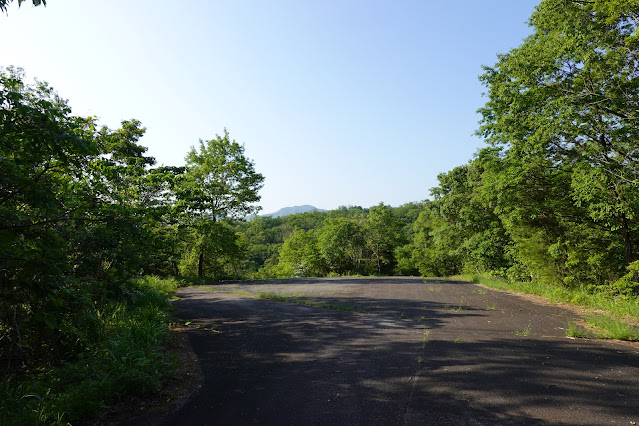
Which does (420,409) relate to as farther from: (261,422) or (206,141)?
(206,141)

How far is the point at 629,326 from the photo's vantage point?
6328 mm

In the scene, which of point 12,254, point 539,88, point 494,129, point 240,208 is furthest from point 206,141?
point 12,254

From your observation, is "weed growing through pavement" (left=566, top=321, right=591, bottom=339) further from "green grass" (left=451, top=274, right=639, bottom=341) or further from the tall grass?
the tall grass

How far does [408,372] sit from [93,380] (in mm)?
4083

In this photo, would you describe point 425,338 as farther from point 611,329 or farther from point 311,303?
point 311,303

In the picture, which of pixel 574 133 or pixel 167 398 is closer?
pixel 167 398

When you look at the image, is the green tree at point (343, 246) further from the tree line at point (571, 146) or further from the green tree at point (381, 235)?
the tree line at point (571, 146)

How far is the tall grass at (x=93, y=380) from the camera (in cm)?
330

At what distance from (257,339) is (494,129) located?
11935mm

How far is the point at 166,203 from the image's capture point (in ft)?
35.5

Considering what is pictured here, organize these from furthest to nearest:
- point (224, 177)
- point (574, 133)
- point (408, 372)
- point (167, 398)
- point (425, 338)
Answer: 1. point (224, 177)
2. point (574, 133)
3. point (425, 338)
4. point (408, 372)
5. point (167, 398)

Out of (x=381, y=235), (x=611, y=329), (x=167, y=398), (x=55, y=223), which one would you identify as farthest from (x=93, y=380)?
(x=381, y=235)

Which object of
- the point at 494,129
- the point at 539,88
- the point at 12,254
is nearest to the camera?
the point at 12,254

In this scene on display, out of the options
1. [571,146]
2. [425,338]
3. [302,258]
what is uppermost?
[571,146]
